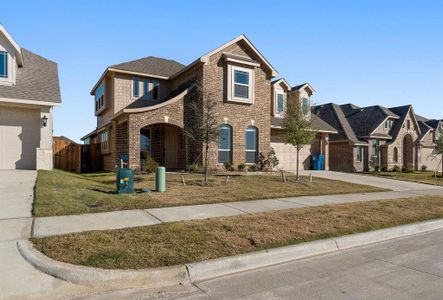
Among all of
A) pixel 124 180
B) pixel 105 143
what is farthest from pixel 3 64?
pixel 124 180

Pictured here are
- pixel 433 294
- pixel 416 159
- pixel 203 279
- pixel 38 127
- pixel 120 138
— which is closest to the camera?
pixel 433 294

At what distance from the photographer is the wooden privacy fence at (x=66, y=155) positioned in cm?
2223

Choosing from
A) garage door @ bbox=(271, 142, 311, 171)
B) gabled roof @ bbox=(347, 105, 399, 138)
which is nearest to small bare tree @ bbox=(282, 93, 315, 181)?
garage door @ bbox=(271, 142, 311, 171)

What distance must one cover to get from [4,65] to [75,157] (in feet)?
24.2

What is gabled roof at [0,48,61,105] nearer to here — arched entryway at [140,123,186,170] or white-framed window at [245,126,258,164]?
arched entryway at [140,123,186,170]

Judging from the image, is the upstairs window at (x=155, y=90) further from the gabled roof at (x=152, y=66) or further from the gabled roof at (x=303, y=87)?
the gabled roof at (x=303, y=87)

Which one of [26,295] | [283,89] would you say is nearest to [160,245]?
[26,295]

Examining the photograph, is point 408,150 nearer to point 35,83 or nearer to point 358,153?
point 358,153

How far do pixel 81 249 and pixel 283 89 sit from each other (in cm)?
2151

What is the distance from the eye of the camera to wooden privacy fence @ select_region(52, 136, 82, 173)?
22.2m

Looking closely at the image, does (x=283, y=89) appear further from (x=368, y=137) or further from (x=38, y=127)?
(x=38, y=127)

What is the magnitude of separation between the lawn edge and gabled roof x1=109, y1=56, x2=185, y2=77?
57.9ft

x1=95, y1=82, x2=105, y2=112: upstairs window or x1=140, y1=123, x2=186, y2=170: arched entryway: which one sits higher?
x1=95, y1=82, x2=105, y2=112: upstairs window

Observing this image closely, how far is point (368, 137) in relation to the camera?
31.0 m
